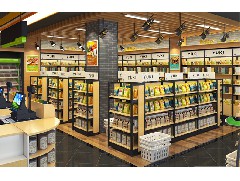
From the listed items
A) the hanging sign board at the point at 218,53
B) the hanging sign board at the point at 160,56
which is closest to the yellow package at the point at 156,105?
the hanging sign board at the point at 218,53

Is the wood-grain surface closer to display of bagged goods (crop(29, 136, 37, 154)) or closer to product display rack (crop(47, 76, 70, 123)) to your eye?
product display rack (crop(47, 76, 70, 123))

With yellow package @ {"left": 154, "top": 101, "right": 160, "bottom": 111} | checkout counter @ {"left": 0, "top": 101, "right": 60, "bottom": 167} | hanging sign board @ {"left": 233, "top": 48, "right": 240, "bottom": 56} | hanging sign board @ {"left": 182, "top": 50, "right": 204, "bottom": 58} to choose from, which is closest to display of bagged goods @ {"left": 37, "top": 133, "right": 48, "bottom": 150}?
checkout counter @ {"left": 0, "top": 101, "right": 60, "bottom": 167}

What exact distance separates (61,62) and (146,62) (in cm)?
526

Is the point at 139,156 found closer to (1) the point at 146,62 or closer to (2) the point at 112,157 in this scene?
(2) the point at 112,157

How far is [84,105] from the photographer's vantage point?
27.9 ft

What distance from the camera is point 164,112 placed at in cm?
746

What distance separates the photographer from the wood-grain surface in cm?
632

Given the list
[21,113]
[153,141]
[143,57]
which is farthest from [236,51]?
[21,113]

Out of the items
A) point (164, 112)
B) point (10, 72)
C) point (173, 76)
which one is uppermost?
point (10, 72)

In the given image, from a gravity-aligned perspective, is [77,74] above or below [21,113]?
above

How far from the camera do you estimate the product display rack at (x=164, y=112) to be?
6547 mm

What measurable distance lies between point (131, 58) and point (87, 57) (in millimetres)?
8627

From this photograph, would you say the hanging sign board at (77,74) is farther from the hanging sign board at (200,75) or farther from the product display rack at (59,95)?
the hanging sign board at (200,75)
